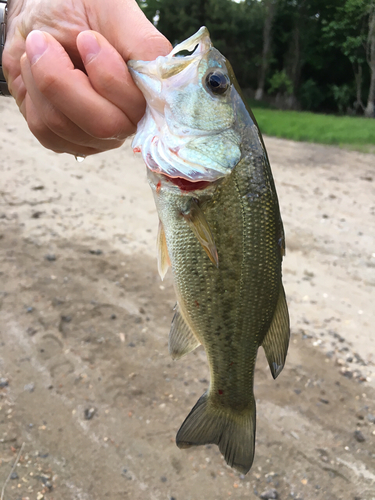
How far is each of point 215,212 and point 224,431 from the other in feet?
3.28

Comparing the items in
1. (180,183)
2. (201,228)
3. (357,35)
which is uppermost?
(357,35)

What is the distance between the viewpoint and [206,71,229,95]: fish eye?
1.57m

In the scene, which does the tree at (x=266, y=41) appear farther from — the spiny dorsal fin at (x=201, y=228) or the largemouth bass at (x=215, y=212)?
the spiny dorsal fin at (x=201, y=228)

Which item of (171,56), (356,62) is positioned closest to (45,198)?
(171,56)

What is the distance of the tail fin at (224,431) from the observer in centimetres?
176

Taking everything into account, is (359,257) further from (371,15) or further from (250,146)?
(371,15)

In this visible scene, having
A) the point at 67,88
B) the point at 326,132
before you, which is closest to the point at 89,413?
the point at 67,88

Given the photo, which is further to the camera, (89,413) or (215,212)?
(89,413)

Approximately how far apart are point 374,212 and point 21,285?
527 centimetres

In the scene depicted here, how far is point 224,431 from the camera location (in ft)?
5.96

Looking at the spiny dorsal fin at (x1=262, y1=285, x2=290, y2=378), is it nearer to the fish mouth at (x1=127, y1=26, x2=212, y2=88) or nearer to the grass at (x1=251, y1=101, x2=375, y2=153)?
the fish mouth at (x1=127, y1=26, x2=212, y2=88)

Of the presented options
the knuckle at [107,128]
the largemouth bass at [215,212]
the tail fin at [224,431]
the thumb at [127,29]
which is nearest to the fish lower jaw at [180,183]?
the largemouth bass at [215,212]

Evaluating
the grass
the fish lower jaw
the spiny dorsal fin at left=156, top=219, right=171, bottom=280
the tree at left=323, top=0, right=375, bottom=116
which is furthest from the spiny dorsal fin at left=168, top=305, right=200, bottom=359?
the tree at left=323, top=0, right=375, bottom=116

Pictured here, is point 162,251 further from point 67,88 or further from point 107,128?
point 67,88
